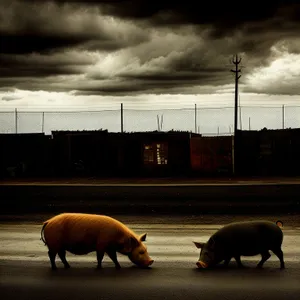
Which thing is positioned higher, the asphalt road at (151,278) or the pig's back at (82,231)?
the pig's back at (82,231)

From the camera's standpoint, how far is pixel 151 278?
9.32 metres

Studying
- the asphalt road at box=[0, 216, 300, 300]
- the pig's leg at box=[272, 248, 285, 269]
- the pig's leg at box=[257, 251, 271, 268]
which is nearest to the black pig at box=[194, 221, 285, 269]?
the pig's leg at box=[272, 248, 285, 269]

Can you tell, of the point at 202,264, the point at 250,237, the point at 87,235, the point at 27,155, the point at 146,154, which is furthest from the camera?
the point at 27,155

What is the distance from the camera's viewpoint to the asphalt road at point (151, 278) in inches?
331

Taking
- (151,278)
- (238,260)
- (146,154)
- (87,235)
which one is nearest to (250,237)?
(238,260)

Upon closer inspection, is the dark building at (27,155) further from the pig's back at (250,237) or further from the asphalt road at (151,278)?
the pig's back at (250,237)

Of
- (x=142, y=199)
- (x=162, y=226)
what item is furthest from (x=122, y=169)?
(x=162, y=226)

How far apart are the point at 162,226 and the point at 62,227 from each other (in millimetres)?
7684

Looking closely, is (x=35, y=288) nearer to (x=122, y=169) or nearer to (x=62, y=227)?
(x=62, y=227)

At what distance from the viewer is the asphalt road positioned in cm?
841

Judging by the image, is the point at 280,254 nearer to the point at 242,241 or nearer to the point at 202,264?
the point at 242,241

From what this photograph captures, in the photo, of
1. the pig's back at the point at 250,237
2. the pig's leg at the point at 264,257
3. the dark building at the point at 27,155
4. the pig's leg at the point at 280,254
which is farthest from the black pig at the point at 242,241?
the dark building at the point at 27,155

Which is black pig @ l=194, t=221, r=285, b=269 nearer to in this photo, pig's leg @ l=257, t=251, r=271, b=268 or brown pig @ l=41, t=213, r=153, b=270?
pig's leg @ l=257, t=251, r=271, b=268

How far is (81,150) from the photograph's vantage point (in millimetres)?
33969
